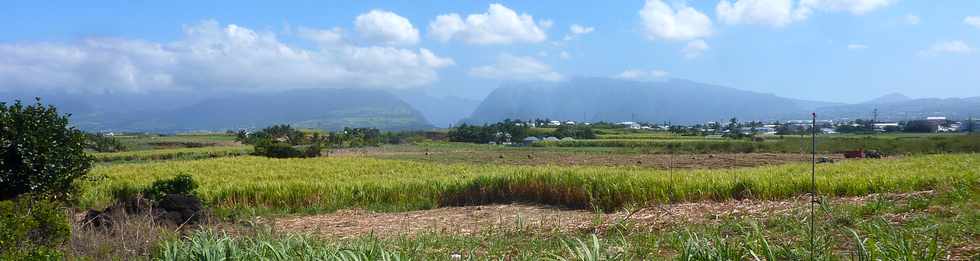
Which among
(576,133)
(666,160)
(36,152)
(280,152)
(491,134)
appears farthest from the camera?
(491,134)

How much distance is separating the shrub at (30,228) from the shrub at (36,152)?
592cm

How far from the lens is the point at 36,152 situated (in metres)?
12.2

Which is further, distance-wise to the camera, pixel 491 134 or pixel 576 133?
pixel 491 134

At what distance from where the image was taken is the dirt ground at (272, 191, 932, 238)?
7.79 m

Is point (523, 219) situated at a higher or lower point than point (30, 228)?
lower

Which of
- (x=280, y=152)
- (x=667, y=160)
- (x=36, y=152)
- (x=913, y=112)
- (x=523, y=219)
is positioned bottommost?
(x=667, y=160)

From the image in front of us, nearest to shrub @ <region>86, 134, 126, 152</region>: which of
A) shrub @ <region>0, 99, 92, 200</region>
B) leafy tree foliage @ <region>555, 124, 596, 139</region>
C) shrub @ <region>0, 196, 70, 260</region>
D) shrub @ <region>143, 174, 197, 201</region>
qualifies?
leafy tree foliage @ <region>555, 124, 596, 139</region>

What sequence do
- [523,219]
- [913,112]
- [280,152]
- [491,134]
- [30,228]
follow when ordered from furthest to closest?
[913,112] < [491,134] < [280,152] < [523,219] < [30,228]

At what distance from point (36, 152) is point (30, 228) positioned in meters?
7.25

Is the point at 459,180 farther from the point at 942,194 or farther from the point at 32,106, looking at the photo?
the point at 942,194

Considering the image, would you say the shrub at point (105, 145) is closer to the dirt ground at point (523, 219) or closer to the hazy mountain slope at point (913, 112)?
the dirt ground at point (523, 219)

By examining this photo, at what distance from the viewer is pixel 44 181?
12.4 m

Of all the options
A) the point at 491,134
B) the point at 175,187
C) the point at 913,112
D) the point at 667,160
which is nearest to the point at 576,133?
the point at 491,134

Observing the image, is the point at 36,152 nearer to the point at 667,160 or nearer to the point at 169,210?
the point at 169,210
